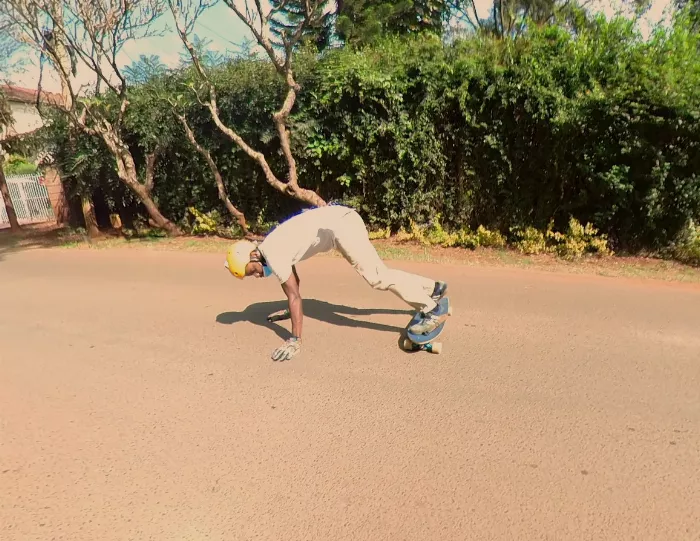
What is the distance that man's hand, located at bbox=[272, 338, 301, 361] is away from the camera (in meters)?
4.11

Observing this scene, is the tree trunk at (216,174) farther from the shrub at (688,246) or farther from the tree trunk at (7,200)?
the shrub at (688,246)

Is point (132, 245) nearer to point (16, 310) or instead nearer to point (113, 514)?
point (16, 310)

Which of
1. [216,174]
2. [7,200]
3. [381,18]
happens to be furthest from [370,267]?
[7,200]

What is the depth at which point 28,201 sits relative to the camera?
18.0 m

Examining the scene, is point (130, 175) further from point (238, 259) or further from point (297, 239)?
point (297, 239)

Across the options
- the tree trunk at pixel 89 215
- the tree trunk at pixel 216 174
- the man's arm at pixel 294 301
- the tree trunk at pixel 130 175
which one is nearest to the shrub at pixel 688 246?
the man's arm at pixel 294 301

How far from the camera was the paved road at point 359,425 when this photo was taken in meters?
2.39

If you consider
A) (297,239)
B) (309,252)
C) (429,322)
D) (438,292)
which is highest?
(297,239)

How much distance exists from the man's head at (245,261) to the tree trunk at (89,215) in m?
10.3

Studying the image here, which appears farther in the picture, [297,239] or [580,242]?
[580,242]

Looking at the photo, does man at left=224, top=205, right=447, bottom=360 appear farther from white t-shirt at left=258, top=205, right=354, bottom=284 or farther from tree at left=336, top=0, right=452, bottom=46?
tree at left=336, top=0, right=452, bottom=46

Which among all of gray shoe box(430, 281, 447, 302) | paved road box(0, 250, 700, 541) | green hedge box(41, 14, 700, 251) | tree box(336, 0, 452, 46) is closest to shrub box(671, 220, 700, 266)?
green hedge box(41, 14, 700, 251)

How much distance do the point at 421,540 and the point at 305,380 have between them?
1734mm

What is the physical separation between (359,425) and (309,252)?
1.62 m
